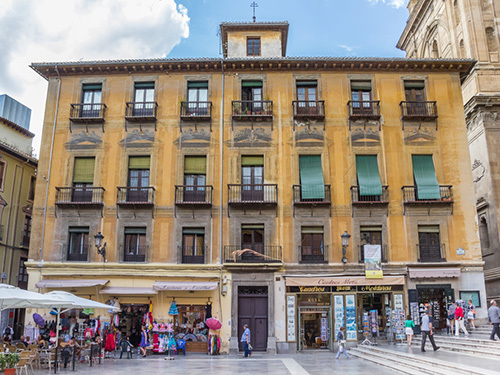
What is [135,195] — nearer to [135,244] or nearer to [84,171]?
[135,244]

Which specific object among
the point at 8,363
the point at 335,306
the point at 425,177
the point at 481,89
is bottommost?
the point at 8,363

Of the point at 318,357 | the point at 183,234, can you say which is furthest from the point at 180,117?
the point at 318,357

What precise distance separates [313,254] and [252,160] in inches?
230

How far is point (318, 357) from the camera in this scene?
69.8 ft

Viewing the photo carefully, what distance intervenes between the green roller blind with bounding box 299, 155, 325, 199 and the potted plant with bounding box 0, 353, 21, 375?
595 inches

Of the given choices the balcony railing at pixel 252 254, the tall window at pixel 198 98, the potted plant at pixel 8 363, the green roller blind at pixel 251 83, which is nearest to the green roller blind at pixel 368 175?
the balcony railing at pixel 252 254

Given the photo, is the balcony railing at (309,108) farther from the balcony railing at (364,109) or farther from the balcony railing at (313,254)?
the balcony railing at (313,254)

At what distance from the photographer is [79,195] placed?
25844 mm

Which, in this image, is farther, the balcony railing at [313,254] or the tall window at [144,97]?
the tall window at [144,97]

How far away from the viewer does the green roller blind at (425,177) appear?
25016mm

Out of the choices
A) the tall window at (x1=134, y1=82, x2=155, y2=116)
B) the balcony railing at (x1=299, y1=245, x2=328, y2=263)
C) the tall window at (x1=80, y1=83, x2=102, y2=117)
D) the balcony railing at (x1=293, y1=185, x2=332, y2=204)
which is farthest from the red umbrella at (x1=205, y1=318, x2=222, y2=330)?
the tall window at (x1=80, y1=83, x2=102, y2=117)

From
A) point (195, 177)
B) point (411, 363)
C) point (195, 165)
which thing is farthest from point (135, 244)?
point (411, 363)

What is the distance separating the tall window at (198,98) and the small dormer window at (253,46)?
4024mm

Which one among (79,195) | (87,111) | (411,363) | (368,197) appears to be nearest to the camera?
(411,363)
